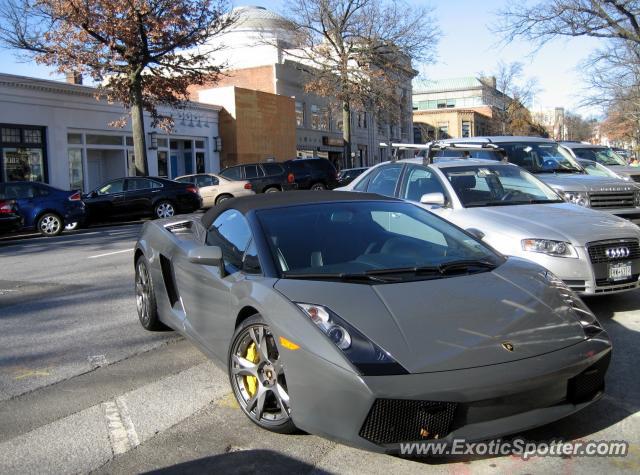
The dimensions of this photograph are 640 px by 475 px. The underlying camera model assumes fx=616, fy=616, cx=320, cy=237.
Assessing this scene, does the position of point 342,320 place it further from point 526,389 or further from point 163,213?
point 163,213

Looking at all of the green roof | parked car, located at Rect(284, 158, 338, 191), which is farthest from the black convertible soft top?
the green roof

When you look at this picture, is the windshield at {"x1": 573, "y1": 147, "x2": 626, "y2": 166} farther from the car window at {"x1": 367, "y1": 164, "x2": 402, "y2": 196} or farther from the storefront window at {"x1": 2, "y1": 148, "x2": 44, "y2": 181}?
the storefront window at {"x1": 2, "y1": 148, "x2": 44, "y2": 181}

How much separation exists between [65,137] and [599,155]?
18788 mm

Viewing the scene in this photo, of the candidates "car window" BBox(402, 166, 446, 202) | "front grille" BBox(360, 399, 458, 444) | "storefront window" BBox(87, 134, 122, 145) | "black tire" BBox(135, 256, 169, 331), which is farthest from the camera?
"storefront window" BBox(87, 134, 122, 145)

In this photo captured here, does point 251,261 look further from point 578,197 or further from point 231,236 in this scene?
point 578,197

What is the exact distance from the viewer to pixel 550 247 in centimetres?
578

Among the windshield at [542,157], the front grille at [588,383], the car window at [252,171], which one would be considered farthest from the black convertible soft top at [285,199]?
the car window at [252,171]

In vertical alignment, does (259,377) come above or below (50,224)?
below

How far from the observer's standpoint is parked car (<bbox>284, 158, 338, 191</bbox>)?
24.6 m

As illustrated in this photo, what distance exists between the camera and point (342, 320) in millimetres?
3191

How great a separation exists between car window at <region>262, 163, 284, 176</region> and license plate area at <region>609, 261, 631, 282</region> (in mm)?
18647

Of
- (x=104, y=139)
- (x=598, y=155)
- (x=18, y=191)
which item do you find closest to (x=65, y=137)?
(x=104, y=139)

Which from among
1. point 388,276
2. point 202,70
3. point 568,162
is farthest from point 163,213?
point 388,276

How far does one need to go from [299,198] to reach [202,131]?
28745 mm
